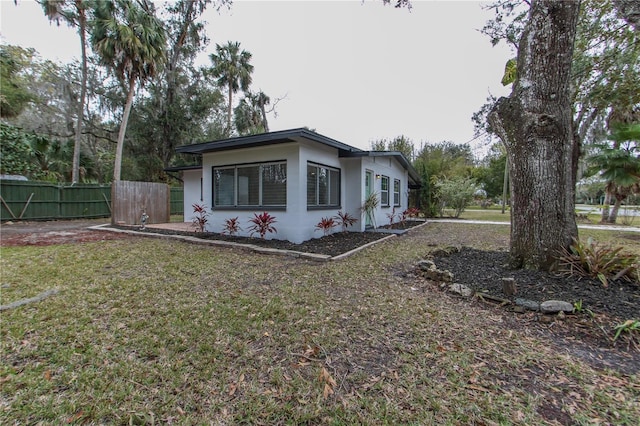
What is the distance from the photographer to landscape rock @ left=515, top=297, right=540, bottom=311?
3.19 meters

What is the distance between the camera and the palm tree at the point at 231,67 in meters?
18.7

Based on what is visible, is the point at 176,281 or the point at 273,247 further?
the point at 273,247

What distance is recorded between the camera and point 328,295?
12.2 feet

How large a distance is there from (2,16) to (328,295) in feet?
70.8

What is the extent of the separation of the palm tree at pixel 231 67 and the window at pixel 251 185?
11.8m

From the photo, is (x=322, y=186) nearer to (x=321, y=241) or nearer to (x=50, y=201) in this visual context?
(x=321, y=241)

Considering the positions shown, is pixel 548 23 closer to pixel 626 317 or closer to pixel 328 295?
pixel 626 317

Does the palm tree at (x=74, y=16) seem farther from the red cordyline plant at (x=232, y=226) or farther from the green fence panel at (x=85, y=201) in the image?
the red cordyline plant at (x=232, y=226)

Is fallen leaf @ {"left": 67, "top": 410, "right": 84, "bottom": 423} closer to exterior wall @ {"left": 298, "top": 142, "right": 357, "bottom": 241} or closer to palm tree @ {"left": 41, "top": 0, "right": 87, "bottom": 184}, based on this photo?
exterior wall @ {"left": 298, "top": 142, "right": 357, "bottom": 241}

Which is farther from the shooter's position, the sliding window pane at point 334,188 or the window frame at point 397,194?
the window frame at point 397,194

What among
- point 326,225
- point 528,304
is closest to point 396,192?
point 326,225

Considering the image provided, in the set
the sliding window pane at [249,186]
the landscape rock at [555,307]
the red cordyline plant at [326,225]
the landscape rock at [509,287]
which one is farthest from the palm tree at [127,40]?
the landscape rock at [555,307]

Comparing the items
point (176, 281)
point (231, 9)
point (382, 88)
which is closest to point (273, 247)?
Answer: point (176, 281)

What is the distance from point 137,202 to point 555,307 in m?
12.6
